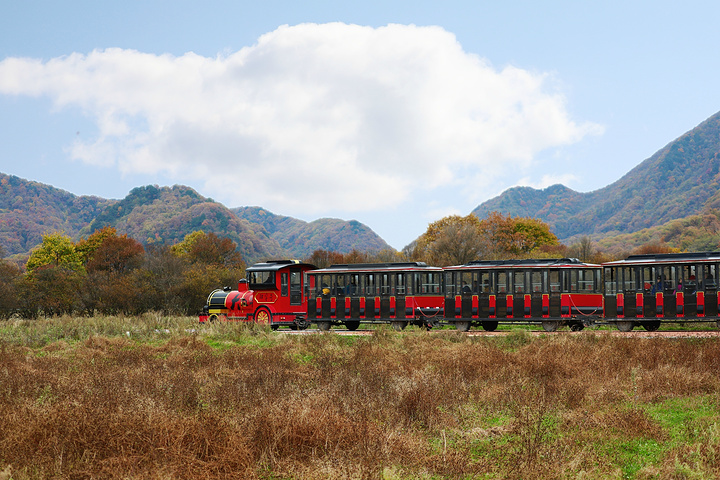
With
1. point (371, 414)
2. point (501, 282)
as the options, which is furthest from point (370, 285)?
point (371, 414)

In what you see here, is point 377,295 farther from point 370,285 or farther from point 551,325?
point 551,325

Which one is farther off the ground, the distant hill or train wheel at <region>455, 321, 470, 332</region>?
the distant hill

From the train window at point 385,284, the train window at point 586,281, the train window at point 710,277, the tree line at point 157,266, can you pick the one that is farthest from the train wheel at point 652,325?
the tree line at point 157,266

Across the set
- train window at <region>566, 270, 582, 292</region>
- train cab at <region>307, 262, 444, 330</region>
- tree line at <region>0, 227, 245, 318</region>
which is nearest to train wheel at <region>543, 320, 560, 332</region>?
train window at <region>566, 270, 582, 292</region>

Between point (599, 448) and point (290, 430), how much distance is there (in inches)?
175

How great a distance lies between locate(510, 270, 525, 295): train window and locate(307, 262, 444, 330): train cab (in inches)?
131

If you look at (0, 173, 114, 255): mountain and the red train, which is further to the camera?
(0, 173, 114, 255): mountain

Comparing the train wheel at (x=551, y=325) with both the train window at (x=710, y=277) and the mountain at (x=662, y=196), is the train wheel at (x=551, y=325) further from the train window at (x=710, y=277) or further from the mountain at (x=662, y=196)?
the mountain at (x=662, y=196)

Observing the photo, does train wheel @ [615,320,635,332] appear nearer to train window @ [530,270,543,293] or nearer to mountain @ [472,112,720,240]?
train window @ [530,270,543,293]

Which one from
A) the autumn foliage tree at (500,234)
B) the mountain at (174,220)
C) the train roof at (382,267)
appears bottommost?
the train roof at (382,267)

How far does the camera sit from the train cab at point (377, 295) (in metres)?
27.2

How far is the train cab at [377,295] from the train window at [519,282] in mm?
3333

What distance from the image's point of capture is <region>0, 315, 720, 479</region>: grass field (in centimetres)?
755

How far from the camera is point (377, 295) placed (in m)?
28.0
